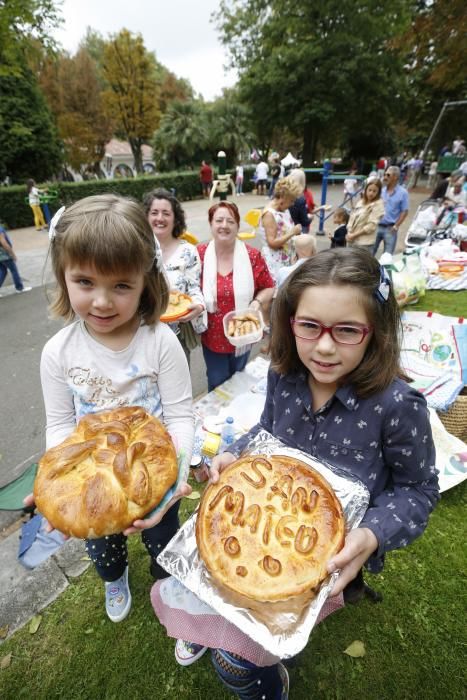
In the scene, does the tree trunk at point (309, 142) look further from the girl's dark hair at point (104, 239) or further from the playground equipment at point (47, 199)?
the girl's dark hair at point (104, 239)

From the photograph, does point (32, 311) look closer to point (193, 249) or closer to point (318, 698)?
point (193, 249)

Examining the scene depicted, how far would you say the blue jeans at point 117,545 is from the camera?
6.02 feet

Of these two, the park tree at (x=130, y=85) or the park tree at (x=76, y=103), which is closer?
the park tree at (x=76, y=103)

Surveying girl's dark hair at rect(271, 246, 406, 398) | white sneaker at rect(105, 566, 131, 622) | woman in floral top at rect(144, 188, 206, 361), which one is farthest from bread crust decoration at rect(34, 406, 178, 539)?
woman in floral top at rect(144, 188, 206, 361)

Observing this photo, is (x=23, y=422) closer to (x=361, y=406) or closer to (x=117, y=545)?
(x=117, y=545)

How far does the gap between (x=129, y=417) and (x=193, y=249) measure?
2.16 metres

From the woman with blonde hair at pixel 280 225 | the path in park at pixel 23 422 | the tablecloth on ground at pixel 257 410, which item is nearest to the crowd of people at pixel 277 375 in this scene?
the path in park at pixel 23 422

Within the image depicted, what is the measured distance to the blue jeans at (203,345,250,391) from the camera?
3588 mm

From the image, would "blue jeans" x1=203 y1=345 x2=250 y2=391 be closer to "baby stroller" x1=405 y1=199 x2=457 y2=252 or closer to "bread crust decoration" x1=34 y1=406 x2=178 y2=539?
"bread crust decoration" x1=34 y1=406 x2=178 y2=539

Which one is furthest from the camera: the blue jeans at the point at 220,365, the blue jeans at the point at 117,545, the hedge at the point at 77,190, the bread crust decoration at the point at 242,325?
the hedge at the point at 77,190

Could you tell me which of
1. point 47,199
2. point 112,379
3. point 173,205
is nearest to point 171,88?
point 47,199

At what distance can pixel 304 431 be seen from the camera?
4.91ft

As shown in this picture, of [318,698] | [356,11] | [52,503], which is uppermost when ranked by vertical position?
[356,11]

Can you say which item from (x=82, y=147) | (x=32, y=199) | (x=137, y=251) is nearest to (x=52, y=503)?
(x=137, y=251)
